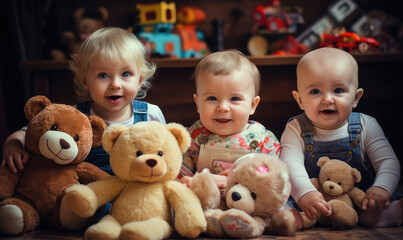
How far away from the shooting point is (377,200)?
1083mm

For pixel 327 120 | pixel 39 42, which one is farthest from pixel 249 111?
pixel 39 42

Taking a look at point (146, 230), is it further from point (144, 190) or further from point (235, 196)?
point (235, 196)

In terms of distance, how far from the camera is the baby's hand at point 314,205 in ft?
3.48

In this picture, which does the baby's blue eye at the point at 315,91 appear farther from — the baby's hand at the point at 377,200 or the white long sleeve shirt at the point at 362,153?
the baby's hand at the point at 377,200

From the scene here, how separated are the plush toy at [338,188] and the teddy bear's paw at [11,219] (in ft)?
2.48

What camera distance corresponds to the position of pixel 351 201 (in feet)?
3.73

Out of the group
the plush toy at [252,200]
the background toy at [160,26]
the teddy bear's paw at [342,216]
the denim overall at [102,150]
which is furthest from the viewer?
the background toy at [160,26]

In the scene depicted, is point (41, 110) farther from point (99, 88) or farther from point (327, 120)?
point (327, 120)

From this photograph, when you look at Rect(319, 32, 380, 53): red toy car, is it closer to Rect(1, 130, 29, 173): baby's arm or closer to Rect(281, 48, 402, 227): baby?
Rect(281, 48, 402, 227): baby

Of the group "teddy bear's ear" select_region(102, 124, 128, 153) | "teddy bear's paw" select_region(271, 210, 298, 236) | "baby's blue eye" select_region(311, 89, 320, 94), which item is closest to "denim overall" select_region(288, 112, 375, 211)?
"baby's blue eye" select_region(311, 89, 320, 94)

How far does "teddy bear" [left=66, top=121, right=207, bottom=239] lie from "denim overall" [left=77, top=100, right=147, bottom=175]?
294mm

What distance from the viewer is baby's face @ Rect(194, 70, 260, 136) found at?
118 cm

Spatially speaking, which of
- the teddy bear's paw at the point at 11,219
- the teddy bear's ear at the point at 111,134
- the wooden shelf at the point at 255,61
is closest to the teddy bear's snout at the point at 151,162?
the teddy bear's ear at the point at 111,134

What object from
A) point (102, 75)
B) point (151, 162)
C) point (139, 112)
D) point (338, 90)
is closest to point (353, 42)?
point (338, 90)
